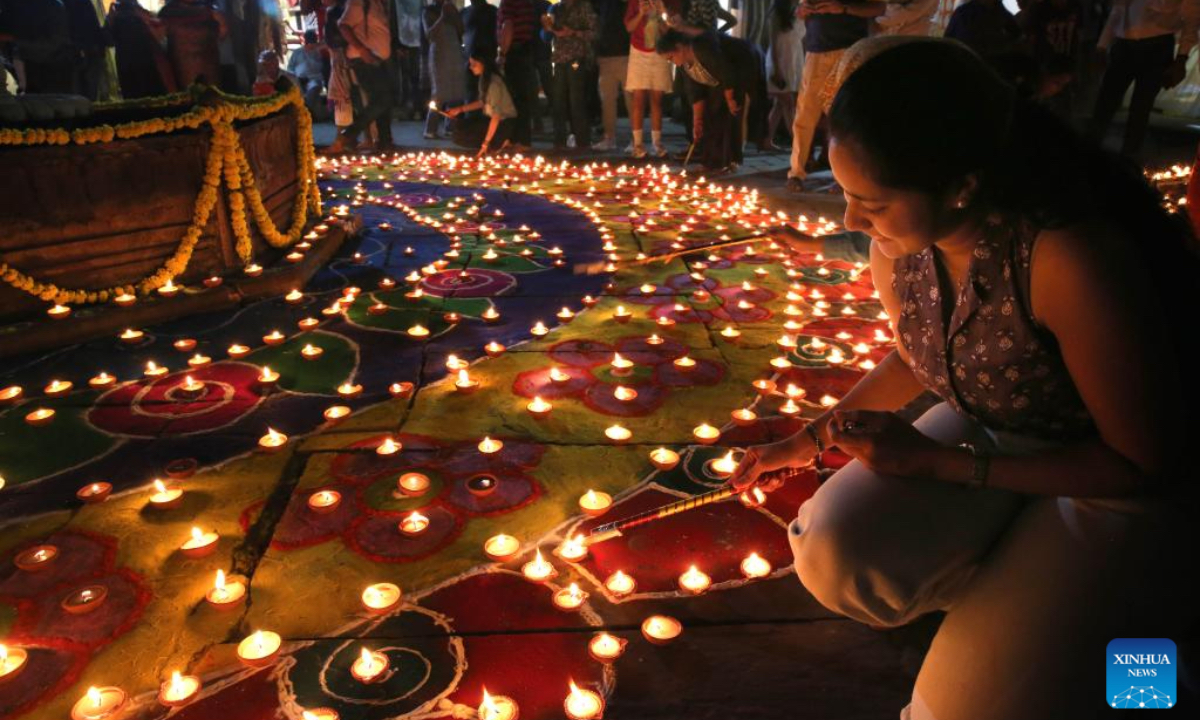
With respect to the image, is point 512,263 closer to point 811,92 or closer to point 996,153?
point 811,92

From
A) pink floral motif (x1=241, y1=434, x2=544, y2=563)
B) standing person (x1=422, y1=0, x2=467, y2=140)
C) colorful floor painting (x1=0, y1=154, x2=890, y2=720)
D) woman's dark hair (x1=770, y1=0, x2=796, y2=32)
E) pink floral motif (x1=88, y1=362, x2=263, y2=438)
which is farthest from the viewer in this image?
standing person (x1=422, y1=0, x2=467, y2=140)

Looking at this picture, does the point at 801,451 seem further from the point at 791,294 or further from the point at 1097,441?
the point at 791,294

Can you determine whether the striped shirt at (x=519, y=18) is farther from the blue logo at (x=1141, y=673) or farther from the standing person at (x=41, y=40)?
the blue logo at (x=1141, y=673)

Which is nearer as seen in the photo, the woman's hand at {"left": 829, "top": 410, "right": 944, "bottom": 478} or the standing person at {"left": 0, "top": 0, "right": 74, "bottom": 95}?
the woman's hand at {"left": 829, "top": 410, "right": 944, "bottom": 478}

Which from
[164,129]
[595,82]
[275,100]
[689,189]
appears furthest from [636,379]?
[595,82]

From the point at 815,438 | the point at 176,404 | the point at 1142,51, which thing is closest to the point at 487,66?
the point at 1142,51

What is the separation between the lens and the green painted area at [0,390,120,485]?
8.40ft

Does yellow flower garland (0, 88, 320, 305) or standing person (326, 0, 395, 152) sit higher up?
standing person (326, 0, 395, 152)

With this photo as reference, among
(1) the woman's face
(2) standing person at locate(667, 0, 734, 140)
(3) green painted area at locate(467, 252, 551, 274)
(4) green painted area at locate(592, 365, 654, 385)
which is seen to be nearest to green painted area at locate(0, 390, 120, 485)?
(4) green painted area at locate(592, 365, 654, 385)

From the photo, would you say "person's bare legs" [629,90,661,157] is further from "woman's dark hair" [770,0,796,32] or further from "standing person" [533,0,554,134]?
"woman's dark hair" [770,0,796,32]

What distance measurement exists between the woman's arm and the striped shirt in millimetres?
9574

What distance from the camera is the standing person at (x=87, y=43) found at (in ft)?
27.6

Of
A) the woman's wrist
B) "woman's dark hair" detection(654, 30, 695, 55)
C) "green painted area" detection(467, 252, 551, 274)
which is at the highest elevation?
"woman's dark hair" detection(654, 30, 695, 55)

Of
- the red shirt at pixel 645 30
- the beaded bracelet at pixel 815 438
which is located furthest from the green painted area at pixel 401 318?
the red shirt at pixel 645 30
